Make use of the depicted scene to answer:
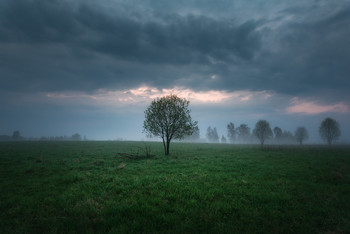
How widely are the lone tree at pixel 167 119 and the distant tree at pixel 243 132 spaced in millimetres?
131665

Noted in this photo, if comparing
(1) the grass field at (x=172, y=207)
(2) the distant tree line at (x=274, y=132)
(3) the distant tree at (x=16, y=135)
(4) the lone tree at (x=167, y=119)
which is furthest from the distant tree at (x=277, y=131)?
(3) the distant tree at (x=16, y=135)

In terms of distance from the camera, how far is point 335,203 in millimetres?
8664

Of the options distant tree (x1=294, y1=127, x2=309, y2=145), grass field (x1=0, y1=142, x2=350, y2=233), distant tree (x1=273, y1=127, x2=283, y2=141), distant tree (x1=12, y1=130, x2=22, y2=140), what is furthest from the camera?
distant tree (x1=12, y1=130, x2=22, y2=140)

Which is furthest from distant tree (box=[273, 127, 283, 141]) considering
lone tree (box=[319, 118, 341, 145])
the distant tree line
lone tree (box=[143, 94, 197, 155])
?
lone tree (box=[143, 94, 197, 155])

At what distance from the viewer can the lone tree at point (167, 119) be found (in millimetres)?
27672

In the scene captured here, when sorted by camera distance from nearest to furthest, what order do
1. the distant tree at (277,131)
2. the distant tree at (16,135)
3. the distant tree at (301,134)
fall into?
the distant tree at (301,134) < the distant tree at (277,131) < the distant tree at (16,135)

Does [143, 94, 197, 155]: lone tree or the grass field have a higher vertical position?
[143, 94, 197, 155]: lone tree

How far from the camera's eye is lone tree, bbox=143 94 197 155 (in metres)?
27.7

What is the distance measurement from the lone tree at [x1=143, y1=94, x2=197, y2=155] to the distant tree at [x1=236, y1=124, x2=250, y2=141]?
132 m

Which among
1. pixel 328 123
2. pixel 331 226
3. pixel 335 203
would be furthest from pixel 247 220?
pixel 328 123

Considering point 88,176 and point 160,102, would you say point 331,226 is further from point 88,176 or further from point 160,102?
point 160,102

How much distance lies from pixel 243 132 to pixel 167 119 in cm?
14161

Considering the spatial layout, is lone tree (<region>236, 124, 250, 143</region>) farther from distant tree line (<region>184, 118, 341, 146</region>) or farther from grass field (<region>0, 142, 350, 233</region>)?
grass field (<region>0, 142, 350, 233</region>)

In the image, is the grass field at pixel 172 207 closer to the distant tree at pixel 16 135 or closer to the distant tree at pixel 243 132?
the distant tree at pixel 243 132
